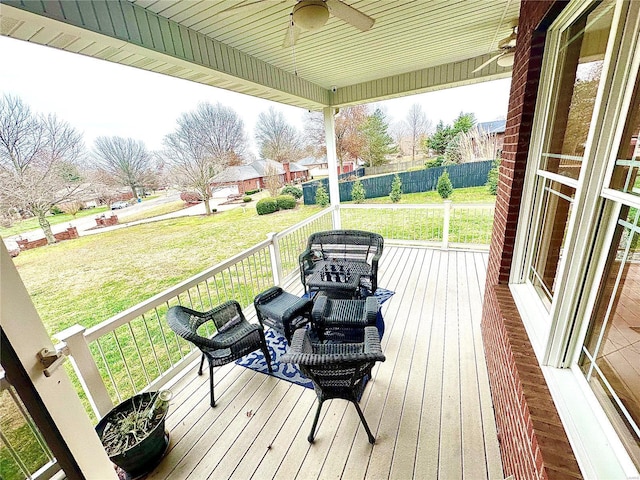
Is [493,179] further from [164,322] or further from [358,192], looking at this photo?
[164,322]

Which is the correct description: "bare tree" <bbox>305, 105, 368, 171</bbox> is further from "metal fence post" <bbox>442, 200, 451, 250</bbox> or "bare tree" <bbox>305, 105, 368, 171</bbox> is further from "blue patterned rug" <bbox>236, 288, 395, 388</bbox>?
"blue patterned rug" <bbox>236, 288, 395, 388</bbox>

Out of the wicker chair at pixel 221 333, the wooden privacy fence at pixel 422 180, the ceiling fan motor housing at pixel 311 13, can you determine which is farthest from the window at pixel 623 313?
the wooden privacy fence at pixel 422 180

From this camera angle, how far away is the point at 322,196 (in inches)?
323

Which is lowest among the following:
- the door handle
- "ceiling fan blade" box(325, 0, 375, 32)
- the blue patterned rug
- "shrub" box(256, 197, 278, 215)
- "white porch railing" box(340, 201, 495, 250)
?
the blue patterned rug

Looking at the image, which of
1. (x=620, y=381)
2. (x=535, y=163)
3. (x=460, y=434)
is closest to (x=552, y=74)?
(x=535, y=163)

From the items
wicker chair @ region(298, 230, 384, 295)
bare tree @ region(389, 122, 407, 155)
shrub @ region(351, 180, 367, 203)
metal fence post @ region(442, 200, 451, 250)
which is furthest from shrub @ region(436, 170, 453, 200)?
wicker chair @ region(298, 230, 384, 295)

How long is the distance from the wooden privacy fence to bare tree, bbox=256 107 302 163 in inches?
46.1

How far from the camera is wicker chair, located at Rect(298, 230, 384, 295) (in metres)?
3.77

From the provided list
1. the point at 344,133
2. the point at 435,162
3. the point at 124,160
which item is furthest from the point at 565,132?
the point at 344,133

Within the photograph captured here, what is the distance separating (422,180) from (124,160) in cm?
789

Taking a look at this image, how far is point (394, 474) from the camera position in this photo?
1638 millimetres

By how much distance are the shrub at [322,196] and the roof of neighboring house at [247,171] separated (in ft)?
3.59

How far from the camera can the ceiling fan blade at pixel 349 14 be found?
6.17ft

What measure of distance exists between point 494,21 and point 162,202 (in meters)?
6.28
